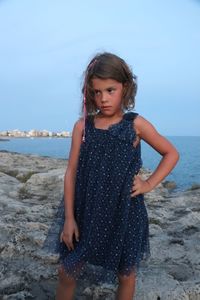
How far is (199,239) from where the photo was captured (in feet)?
14.9

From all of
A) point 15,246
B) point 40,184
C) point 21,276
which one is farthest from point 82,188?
point 40,184

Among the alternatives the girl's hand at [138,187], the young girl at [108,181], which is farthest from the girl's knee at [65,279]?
the girl's hand at [138,187]

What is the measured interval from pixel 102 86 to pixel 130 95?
263mm

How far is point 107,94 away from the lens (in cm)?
299

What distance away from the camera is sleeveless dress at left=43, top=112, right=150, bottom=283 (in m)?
2.97

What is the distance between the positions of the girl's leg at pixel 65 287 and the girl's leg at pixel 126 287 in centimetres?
33

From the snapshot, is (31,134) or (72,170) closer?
(72,170)

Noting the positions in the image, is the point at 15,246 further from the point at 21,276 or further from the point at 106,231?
the point at 106,231

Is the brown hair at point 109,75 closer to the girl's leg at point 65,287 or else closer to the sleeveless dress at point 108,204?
the sleeveless dress at point 108,204

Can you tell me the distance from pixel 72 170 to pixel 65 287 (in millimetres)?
840

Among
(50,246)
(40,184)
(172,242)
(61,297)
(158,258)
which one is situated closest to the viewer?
(61,297)

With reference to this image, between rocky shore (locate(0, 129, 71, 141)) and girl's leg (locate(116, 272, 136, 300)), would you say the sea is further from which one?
rocky shore (locate(0, 129, 71, 141))

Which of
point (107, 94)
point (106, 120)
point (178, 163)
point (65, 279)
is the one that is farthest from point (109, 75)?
point (178, 163)

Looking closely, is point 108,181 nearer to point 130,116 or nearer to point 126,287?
point 130,116
